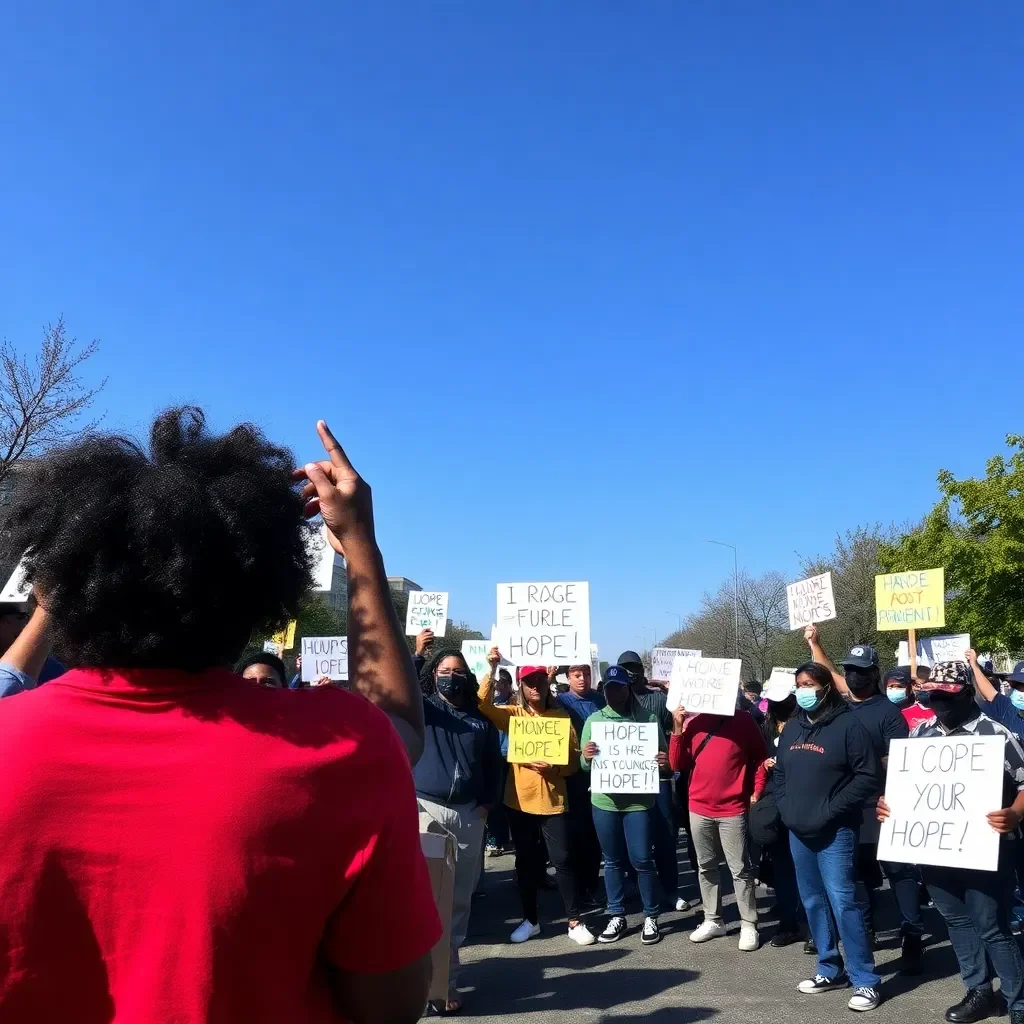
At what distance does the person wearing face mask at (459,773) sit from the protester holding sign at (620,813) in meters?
1.33

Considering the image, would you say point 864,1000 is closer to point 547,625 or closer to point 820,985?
point 820,985

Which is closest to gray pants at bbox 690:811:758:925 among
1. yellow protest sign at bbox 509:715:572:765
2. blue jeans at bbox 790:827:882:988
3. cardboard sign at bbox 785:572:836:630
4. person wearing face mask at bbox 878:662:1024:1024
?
blue jeans at bbox 790:827:882:988

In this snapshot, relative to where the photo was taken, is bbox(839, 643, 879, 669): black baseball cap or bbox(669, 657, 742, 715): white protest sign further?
bbox(669, 657, 742, 715): white protest sign

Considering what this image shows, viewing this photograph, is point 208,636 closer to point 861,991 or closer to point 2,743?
point 2,743

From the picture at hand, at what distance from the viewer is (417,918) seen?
139 cm

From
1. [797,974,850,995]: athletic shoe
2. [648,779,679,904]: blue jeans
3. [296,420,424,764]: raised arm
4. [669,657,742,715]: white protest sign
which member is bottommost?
[797,974,850,995]: athletic shoe

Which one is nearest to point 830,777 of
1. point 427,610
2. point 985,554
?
point 427,610

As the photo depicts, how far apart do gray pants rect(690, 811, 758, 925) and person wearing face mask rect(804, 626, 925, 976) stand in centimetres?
91

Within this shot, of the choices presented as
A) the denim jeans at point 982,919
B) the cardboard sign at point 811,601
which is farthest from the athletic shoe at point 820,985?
the cardboard sign at point 811,601

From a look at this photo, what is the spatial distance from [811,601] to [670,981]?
461cm

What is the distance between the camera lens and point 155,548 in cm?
142

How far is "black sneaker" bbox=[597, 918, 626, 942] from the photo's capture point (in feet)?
24.3

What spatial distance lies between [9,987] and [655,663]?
12446 mm

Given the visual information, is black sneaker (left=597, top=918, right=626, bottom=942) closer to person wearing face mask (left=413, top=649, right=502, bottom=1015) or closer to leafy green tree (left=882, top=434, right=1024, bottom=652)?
person wearing face mask (left=413, top=649, right=502, bottom=1015)
